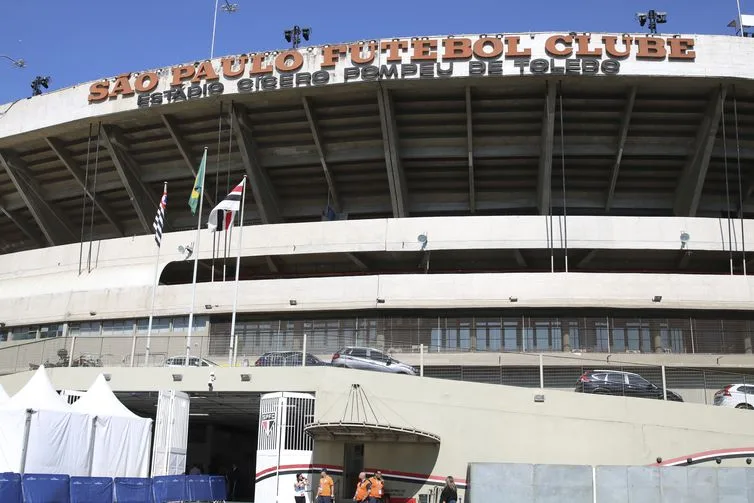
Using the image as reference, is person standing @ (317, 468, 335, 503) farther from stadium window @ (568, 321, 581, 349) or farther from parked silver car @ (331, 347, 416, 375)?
stadium window @ (568, 321, 581, 349)

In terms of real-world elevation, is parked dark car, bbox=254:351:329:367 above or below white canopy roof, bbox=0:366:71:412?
above

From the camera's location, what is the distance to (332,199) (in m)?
42.1

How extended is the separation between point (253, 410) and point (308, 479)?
5715 millimetres

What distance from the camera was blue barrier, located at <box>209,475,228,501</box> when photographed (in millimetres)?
21906

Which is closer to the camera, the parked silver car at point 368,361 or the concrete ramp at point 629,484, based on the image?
the concrete ramp at point 629,484

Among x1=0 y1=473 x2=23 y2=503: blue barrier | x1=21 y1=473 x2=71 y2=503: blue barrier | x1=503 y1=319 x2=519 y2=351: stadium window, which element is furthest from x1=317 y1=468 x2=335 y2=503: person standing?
x1=503 y1=319 x2=519 y2=351: stadium window

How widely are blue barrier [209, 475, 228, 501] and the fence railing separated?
4.04 metres

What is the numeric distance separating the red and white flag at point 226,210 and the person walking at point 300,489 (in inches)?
488

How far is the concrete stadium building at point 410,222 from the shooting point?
2652 centimetres

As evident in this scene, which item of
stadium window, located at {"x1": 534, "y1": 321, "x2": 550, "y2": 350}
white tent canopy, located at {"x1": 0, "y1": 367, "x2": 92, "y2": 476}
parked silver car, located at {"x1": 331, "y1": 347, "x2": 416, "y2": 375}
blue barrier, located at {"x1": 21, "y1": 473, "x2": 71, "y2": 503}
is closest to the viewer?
blue barrier, located at {"x1": 21, "y1": 473, "x2": 71, "y2": 503}

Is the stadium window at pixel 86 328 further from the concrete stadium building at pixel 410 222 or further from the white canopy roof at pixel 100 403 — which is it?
the white canopy roof at pixel 100 403

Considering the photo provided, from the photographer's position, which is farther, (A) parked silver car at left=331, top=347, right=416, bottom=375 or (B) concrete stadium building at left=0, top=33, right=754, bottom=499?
(B) concrete stadium building at left=0, top=33, right=754, bottom=499

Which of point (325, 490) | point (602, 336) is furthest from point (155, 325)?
point (602, 336)

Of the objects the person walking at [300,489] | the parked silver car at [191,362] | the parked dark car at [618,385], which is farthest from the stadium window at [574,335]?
the parked silver car at [191,362]
